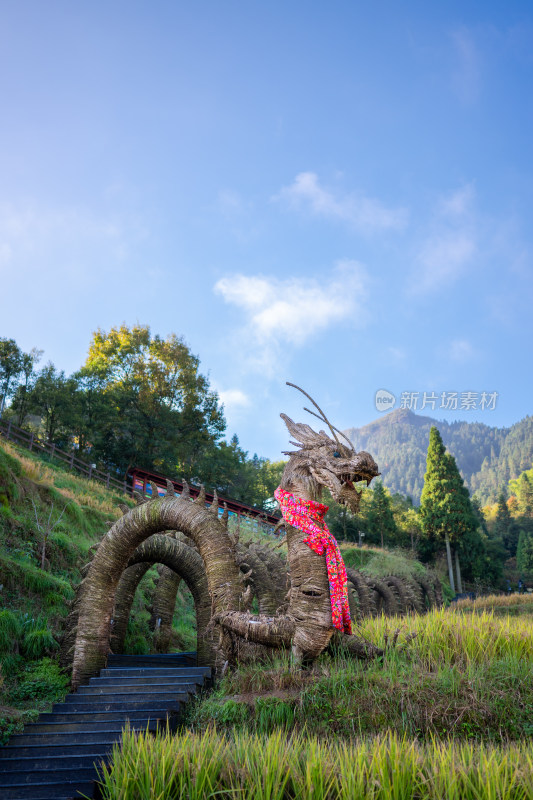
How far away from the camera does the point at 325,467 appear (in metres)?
4.96

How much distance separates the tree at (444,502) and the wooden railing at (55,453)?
20240 mm

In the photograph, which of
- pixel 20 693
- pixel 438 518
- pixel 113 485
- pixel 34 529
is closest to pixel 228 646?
pixel 20 693

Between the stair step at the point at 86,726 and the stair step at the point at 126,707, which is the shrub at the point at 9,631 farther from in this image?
the stair step at the point at 86,726

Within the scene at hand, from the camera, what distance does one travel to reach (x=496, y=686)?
3.93 metres

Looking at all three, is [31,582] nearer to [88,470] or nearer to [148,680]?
[148,680]

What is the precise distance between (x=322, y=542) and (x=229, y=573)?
1.00 m

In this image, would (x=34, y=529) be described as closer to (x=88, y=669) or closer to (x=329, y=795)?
(x=88, y=669)

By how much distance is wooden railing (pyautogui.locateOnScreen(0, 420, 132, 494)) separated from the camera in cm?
2353

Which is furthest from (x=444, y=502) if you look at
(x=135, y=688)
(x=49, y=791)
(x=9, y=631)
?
(x=49, y=791)

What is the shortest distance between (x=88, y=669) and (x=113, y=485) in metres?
21.5

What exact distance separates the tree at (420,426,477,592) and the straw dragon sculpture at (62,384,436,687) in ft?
106

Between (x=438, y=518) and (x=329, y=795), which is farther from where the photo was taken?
(x=438, y=518)

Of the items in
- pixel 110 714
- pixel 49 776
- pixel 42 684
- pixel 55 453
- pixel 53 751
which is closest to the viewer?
pixel 49 776

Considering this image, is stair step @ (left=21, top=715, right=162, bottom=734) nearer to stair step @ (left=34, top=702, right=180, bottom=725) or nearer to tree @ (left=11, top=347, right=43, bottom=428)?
stair step @ (left=34, top=702, right=180, bottom=725)
